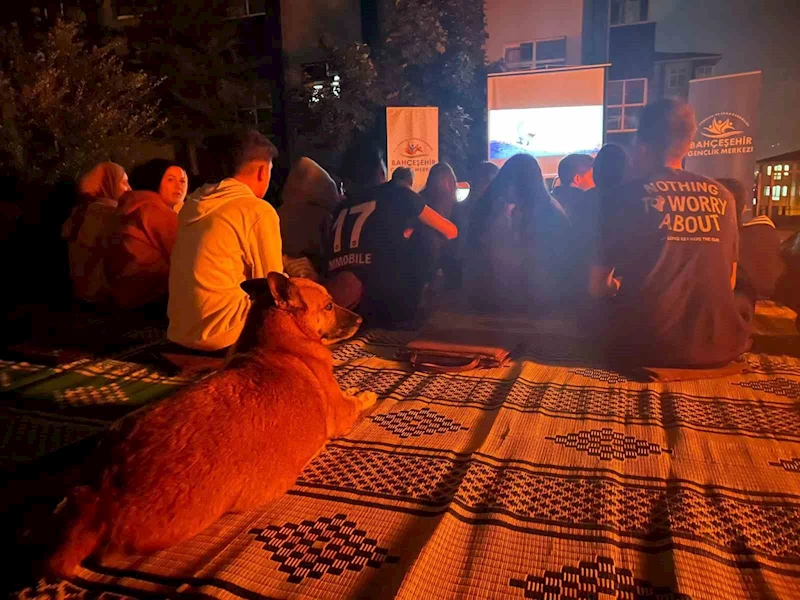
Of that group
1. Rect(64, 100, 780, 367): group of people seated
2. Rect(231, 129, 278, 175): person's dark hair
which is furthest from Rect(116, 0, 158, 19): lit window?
Rect(231, 129, 278, 175): person's dark hair

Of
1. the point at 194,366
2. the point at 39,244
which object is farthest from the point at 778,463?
the point at 39,244

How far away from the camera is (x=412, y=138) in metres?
7.60

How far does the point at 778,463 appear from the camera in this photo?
6.09 ft

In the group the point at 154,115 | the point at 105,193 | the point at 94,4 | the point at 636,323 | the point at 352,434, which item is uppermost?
the point at 94,4

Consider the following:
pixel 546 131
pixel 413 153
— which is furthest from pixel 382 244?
pixel 546 131

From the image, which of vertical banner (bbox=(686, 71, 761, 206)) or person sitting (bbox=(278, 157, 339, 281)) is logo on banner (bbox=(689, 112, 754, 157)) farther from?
person sitting (bbox=(278, 157, 339, 281))

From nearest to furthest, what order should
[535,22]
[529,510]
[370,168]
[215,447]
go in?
[215,447] → [529,510] → [370,168] → [535,22]

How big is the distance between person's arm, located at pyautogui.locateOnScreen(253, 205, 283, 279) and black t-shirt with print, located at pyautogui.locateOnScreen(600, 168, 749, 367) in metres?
1.67

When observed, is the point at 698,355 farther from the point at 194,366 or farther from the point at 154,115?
the point at 154,115

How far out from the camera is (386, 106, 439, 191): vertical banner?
7.49 metres

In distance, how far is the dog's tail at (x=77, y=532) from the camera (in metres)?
1.29

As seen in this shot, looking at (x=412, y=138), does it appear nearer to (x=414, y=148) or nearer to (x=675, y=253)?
(x=414, y=148)

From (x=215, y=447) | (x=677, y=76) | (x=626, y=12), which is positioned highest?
(x=626, y=12)

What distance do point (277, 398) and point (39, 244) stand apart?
459 centimetres
